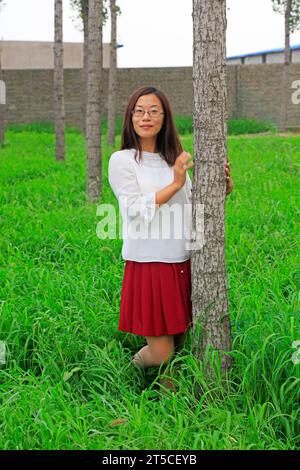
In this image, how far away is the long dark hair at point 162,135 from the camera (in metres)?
3.38

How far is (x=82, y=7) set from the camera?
16938 mm

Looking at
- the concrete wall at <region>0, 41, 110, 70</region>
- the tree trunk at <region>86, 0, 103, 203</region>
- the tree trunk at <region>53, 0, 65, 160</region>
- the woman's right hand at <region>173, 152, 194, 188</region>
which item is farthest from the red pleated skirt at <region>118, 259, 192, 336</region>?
the concrete wall at <region>0, 41, 110, 70</region>

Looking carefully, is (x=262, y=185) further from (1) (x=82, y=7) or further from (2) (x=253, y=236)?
(1) (x=82, y=7)

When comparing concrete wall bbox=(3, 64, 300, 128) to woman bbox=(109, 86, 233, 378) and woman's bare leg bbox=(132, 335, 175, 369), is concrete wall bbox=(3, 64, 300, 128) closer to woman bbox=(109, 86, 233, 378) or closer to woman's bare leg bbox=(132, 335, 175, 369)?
woman bbox=(109, 86, 233, 378)

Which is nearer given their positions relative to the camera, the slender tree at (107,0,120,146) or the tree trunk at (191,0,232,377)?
the tree trunk at (191,0,232,377)

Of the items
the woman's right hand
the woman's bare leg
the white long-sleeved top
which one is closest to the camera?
the woman's right hand

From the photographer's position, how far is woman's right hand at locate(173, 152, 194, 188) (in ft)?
10.3

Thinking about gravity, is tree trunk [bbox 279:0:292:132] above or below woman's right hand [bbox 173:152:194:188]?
above

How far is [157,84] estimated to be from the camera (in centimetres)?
2245

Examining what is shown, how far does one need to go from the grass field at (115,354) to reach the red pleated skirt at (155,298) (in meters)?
0.18

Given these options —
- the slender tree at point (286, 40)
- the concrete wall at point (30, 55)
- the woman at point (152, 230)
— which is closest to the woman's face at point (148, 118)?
the woman at point (152, 230)

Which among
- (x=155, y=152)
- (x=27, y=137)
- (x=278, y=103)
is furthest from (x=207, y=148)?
(x=278, y=103)

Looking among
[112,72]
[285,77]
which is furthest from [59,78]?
[285,77]

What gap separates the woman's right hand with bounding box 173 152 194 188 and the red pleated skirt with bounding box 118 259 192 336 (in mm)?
423
